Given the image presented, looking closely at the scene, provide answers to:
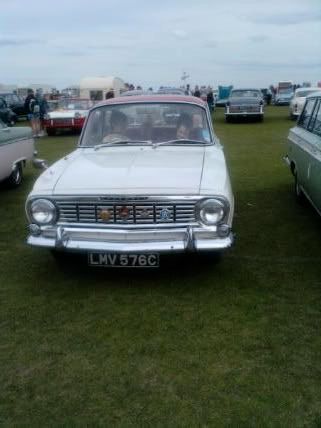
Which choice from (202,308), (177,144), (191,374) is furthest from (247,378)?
(177,144)

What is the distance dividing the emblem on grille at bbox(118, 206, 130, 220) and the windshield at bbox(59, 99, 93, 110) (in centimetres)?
1557

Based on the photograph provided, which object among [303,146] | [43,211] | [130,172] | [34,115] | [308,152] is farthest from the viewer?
[34,115]

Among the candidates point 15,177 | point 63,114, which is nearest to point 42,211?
point 15,177

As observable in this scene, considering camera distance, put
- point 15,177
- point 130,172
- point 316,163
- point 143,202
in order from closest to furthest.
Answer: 1. point 143,202
2. point 130,172
3. point 316,163
4. point 15,177

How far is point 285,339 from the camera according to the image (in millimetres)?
3678

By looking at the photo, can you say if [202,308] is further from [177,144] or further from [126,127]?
[126,127]

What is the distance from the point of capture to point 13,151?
8500 millimetres

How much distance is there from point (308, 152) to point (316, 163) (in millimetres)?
561

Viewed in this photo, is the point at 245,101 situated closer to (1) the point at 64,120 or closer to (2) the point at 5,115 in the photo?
(1) the point at 64,120

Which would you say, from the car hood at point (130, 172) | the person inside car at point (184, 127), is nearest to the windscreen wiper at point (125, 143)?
the car hood at point (130, 172)

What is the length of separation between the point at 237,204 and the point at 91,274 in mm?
3225

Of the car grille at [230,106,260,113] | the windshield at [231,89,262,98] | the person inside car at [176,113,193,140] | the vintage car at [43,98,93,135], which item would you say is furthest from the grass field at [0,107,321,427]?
the windshield at [231,89,262,98]

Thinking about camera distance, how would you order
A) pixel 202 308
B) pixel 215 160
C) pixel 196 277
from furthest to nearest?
pixel 215 160
pixel 196 277
pixel 202 308

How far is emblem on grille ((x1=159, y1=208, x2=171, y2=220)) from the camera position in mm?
4375
